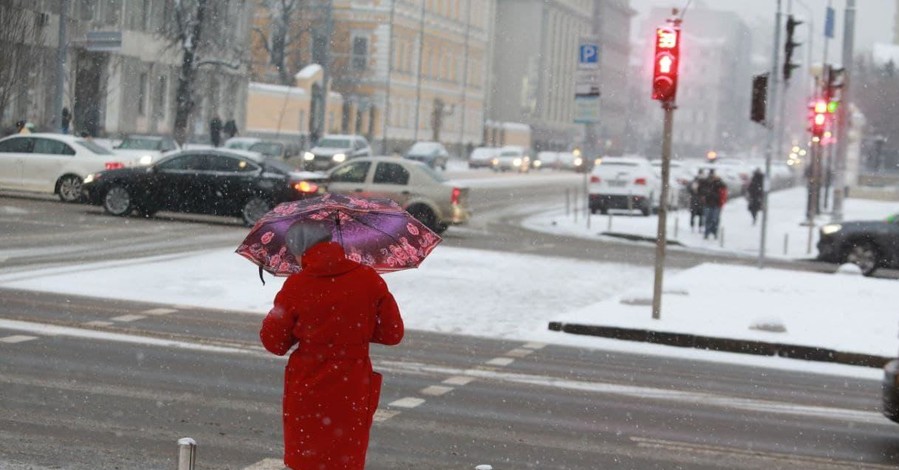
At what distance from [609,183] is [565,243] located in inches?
441

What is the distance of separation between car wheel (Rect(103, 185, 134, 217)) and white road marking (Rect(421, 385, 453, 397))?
19.0m

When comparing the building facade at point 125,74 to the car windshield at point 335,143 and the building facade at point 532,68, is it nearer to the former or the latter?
the car windshield at point 335,143

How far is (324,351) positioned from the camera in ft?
18.9

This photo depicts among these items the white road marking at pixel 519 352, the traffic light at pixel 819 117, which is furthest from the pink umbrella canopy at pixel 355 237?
the traffic light at pixel 819 117

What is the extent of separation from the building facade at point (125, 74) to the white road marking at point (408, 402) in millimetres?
38349

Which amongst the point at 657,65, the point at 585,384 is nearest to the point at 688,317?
the point at 657,65

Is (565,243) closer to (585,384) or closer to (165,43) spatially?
(585,384)

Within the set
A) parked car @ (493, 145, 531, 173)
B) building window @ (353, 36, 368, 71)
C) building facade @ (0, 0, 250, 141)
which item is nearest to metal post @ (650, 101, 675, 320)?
building facade @ (0, 0, 250, 141)

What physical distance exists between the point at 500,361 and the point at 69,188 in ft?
70.4

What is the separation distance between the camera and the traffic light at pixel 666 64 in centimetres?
1688

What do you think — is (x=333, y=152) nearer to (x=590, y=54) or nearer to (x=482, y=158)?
(x=482, y=158)

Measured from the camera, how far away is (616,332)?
15930 millimetres

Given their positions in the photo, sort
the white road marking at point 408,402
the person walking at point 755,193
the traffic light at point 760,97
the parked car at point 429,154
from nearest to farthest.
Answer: the white road marking at point 408,402
the traffic light at point 760,97
the person walking at point 755,193
the parked car at point 429,154

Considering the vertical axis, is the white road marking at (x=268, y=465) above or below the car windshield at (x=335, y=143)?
below
